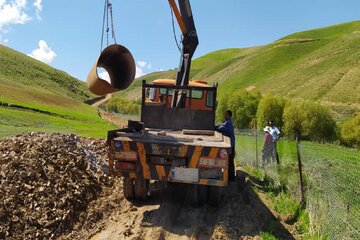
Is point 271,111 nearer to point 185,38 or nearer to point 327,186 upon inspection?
point 185,38

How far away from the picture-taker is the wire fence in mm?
6184

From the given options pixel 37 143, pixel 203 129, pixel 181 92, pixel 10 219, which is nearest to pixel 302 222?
pixel 203 129

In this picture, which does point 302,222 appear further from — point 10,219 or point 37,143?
point 37,143

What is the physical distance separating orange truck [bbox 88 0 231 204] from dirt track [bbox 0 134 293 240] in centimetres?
50

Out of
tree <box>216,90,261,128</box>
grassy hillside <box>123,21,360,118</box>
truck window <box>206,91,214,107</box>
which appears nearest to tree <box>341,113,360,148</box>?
tree <box>216,90,261,128</box>

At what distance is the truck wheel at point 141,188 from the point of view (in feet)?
27.4

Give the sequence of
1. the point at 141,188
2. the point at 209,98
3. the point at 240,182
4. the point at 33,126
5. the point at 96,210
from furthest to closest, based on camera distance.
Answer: the point at 33,126
the point at 240,182
the point at 209,98
the point at 141,188
the point at 96,210

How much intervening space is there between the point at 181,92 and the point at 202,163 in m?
3.32

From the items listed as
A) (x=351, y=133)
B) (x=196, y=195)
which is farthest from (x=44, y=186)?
(x=351, y=133)

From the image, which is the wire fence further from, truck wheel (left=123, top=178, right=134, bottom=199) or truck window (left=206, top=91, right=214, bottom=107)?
truck wheel (left=123, top=178, right=134, bottom=199)

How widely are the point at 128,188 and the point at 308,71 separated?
302ft

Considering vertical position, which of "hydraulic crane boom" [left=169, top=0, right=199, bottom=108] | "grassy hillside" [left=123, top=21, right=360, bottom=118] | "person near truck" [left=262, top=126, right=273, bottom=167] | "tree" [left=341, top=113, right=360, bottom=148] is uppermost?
"grassy hillside" [left=123, top=21, right=360, bottom=118]

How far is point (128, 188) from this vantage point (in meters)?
8.58

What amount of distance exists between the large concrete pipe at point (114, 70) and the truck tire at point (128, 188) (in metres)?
1.92
